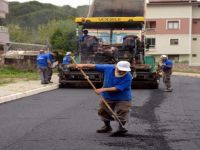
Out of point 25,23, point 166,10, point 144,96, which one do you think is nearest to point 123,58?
point 144,96

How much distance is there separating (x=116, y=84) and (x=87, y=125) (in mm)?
1877

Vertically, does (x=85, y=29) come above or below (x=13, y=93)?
above

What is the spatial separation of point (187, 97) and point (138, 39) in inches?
215

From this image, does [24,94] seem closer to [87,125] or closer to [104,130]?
[87,125]

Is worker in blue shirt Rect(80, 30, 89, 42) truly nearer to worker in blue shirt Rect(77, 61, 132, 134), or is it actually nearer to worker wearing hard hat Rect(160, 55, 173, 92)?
worker wearing hard hat Rect(160, 55, 173, 92)

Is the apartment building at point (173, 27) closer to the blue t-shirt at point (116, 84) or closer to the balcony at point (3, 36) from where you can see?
the balcony at point (3, 36)

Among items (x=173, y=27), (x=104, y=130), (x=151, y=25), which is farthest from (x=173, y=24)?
(x=104, y=130)

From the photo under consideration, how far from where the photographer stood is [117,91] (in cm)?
1106

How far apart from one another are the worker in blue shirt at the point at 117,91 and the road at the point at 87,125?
38 cm

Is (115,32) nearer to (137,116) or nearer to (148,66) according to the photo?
(148,66)

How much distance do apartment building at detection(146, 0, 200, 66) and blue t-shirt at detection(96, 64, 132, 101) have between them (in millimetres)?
61422

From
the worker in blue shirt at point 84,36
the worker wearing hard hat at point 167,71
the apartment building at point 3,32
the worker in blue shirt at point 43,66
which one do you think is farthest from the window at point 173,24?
the worker wearing hard hat at point 167,71

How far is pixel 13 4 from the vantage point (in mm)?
126312

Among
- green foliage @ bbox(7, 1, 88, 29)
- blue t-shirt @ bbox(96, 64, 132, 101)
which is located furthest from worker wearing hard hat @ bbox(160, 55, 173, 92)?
green foliage @ bbox(7, 1, 88, 29)
